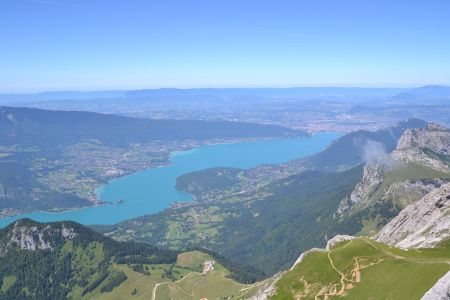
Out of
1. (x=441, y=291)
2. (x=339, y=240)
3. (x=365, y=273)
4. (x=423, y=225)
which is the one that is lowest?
(x=423, y=225)

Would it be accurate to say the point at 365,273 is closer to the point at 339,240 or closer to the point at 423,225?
the point at 339,240

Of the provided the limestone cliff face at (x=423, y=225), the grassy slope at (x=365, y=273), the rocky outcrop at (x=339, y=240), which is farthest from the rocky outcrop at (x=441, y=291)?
the rocky outcrop at (x=339, y=240)

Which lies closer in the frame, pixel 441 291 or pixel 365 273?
pixel 441 291

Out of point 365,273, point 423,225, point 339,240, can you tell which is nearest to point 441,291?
point 365,273

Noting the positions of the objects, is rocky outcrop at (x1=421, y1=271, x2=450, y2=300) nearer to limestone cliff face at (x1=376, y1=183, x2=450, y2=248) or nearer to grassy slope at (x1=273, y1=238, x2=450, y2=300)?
grassy slope at (x1=273, y1=238, x2=450, y2=300)

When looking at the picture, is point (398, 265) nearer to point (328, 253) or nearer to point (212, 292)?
point (328, 253)

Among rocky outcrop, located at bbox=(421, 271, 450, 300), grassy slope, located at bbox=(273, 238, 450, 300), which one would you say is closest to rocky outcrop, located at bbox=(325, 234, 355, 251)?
grassy slope, located at bbox=(273, 238, 450, 300)

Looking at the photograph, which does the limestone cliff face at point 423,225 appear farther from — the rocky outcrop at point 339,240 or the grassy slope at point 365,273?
the rocky outcrop at point 339,240
